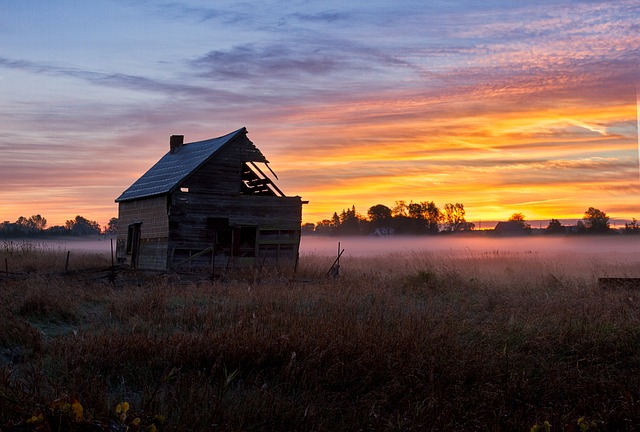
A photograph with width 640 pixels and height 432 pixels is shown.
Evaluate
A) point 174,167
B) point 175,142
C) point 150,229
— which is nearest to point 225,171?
point 174,167

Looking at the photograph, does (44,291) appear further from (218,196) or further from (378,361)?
(218,196)

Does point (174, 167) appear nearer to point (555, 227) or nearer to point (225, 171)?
point (225, 171)

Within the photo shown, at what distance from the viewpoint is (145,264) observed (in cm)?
2781

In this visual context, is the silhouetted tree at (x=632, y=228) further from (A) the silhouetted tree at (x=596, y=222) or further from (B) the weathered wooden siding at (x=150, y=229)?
(B) the weathered wooden siding at (x=150, y=229)

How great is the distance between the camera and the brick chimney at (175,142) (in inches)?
1265

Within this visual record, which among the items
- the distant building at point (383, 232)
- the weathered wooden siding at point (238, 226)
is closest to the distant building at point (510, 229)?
the distant building at point (383, 232)

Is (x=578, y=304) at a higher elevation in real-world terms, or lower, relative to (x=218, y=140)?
lower

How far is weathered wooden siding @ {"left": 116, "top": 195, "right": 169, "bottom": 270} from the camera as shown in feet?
85.5

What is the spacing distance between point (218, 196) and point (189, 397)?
66.7 ft

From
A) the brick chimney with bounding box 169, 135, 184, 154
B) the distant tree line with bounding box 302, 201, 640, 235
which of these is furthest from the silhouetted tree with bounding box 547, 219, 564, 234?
the brick chimney with bounding box 169, 135, 184, 154

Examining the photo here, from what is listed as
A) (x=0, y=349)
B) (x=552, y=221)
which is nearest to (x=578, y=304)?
(x=0, y=349)

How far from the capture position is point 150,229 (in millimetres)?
27531

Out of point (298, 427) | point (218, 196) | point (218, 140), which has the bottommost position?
point (298, 427)

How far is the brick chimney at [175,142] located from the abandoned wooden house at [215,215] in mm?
→ 2768
